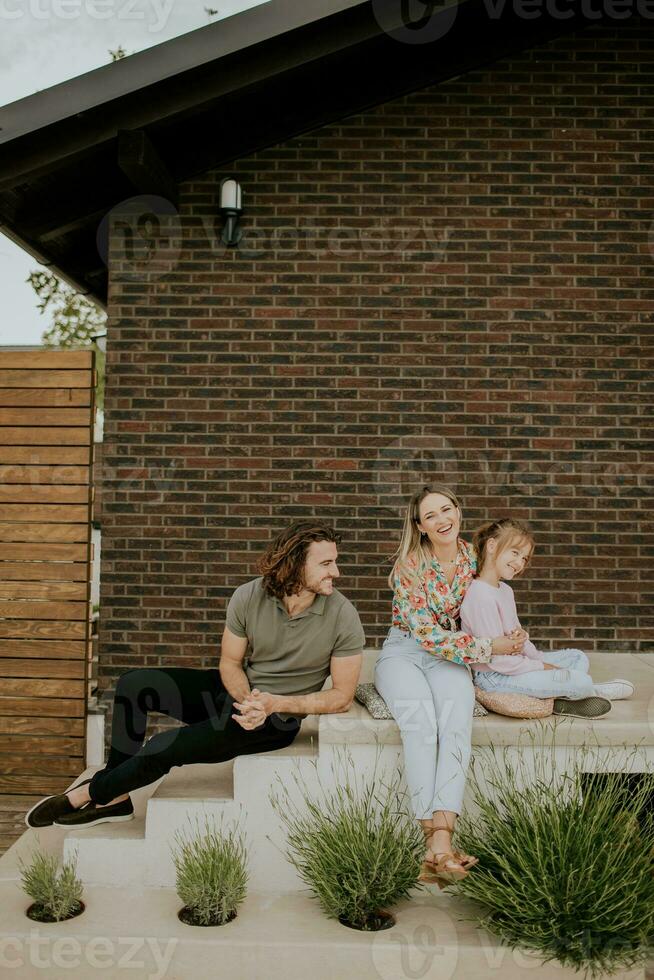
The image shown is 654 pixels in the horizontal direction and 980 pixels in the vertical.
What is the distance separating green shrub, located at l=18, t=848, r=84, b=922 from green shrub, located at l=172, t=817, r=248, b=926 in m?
0.35

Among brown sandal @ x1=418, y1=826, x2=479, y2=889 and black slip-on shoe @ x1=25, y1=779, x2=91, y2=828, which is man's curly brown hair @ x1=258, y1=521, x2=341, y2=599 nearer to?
brown sandal @ x1=418, y1=826, x2=479, y2=889

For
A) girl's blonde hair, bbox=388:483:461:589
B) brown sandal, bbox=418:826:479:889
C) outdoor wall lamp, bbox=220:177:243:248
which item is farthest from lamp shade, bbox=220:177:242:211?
brown sandal, bbox=418:826:479:889

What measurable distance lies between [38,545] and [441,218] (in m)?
2.94

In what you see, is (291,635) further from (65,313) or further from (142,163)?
(65,313)

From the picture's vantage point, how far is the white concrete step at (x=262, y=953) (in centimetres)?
252

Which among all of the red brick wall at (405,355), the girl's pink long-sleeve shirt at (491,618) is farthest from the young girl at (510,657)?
the red brick wall at (405,355)

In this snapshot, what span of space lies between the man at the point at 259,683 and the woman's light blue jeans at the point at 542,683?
55cm

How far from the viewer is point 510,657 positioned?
324 cm

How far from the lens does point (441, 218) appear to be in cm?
457

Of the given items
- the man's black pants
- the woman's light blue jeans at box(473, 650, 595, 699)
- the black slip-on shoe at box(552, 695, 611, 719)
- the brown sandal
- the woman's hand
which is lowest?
the brown sandal

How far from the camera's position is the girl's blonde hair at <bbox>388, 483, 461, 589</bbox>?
10.6 ft

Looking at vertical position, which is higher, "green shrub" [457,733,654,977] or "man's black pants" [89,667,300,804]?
"man's black pants" [89,667,300,804]

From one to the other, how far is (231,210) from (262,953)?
3.59 metres

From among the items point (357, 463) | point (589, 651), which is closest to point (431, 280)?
point (357, 463)
